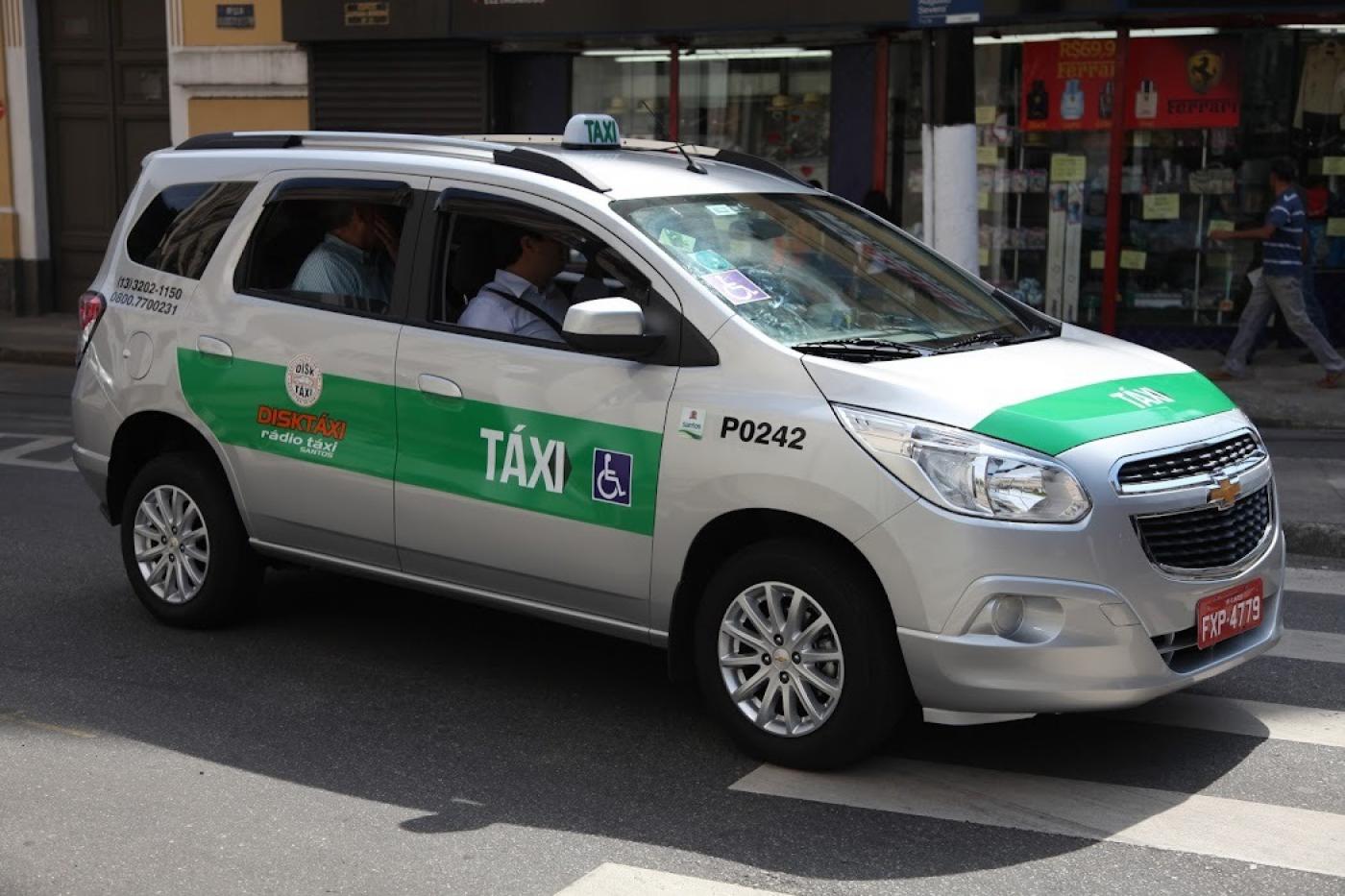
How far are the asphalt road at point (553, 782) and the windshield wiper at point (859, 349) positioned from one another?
125cm

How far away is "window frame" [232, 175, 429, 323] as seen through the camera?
6105mm

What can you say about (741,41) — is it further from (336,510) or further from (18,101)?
(336,510)

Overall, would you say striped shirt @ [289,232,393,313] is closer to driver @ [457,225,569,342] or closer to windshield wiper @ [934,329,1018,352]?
driver @ [457,225,569,342]

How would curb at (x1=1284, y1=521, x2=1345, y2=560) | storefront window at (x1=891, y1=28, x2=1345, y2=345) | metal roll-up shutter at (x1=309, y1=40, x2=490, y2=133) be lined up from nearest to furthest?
curb at (x1=1284, y1=521, x2=1345, y2=560) → storefront window at (x1=891, y1=28, x2=1345, y2=345) → metal roll-up shutter at (x1=309, y1=40, x2=490, y2=133)

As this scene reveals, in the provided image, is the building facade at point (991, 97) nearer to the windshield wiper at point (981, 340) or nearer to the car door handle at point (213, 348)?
the windshield wiper at point (981, 340)

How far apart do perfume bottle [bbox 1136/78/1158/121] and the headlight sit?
10.3m

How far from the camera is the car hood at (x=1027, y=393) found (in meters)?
4.88

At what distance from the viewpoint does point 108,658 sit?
6535mm

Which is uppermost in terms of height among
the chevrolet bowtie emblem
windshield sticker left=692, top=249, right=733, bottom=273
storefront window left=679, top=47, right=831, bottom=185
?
storefront window left=679, top=47, right=831, bottom=185

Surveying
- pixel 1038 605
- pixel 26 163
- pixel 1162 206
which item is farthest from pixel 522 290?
pixel 26 163

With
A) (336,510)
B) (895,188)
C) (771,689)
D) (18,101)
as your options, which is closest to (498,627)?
(336,510)

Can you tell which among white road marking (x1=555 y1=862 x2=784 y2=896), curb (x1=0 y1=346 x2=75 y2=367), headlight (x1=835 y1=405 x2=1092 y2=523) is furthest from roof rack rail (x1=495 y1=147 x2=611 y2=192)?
curb (x1=0 y1=346 x2=75 y2=367)

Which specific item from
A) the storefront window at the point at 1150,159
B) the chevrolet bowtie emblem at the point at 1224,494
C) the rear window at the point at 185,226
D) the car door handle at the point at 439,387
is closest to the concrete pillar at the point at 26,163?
the storefront window at the point at 1150,159

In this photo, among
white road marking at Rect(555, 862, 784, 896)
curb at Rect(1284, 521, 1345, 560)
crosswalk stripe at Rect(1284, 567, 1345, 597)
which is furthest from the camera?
curb at Rect(1284, 521, 1345, 560)
